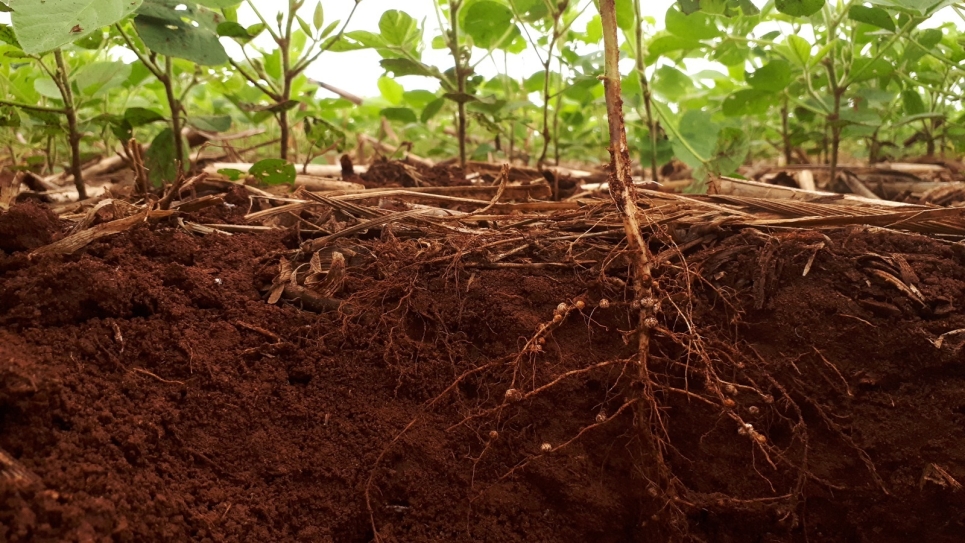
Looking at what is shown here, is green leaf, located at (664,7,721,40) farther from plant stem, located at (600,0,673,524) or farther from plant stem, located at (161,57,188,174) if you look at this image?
plant stem, located at (161,57,188,174)

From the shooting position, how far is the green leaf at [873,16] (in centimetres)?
148

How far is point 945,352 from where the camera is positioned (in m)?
0.91

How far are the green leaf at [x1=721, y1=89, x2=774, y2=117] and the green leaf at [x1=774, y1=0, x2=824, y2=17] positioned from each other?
44cm

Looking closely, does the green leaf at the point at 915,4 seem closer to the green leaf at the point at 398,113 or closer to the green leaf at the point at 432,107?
the green leaf at the point at 432,107

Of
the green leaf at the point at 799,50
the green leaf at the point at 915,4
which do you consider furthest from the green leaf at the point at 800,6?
the green leaf at the point at 799,50

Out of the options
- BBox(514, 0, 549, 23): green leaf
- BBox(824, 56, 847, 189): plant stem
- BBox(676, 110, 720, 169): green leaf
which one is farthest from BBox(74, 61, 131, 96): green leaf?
BBox(824, 56, 847, 189): plant stem

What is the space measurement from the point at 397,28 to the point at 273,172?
0.59 m

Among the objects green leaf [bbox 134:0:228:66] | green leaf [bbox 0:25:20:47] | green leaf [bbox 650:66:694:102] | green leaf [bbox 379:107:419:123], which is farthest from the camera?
green leaf [bbox 650:66:694:102]

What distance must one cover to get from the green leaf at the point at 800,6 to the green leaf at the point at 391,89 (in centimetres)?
166

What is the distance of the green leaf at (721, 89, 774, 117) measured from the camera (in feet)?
6.15

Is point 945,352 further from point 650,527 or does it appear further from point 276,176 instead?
point 276,176

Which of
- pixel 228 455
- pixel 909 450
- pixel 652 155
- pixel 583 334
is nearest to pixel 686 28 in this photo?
pixel 652 155

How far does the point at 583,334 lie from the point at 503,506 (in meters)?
0.30

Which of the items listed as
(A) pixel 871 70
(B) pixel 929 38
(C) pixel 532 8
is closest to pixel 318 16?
(C) pixel 532 8
